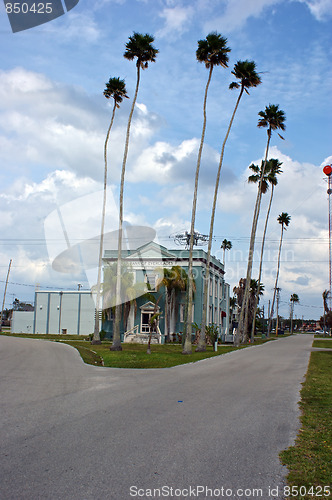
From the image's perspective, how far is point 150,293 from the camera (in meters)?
46.7

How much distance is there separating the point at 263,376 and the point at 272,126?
104ft

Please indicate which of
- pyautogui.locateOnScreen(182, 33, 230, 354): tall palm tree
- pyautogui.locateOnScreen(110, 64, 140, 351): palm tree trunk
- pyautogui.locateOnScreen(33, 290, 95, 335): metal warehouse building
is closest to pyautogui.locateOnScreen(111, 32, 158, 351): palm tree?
pyautogui.locateOnScreen(110, 64, 140, 351): palm tree trunk

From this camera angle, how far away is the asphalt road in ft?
17.2

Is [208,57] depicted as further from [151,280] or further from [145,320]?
[145,320]

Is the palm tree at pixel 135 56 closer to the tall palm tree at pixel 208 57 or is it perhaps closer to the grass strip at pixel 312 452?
the tall palm tree at pixel 208 57

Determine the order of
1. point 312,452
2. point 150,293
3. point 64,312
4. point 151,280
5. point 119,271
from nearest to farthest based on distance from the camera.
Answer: point 312,452 → point 119,271 → point 150,293 → point 151,280 → point 64,312

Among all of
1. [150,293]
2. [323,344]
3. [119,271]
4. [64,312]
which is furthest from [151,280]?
[323,344]

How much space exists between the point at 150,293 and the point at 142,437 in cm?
3931

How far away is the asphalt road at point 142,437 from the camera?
5254 millimetres

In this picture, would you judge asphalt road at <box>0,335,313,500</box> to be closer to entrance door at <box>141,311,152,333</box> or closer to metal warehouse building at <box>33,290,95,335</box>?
entrance door at <box>141,311,152,333</box>

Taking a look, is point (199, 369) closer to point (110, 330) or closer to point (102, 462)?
point (102, 462)

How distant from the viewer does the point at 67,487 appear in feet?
16.8

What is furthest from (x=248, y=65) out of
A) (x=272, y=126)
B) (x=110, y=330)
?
(x=110, y=330)

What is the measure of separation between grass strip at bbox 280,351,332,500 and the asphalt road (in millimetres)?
209
